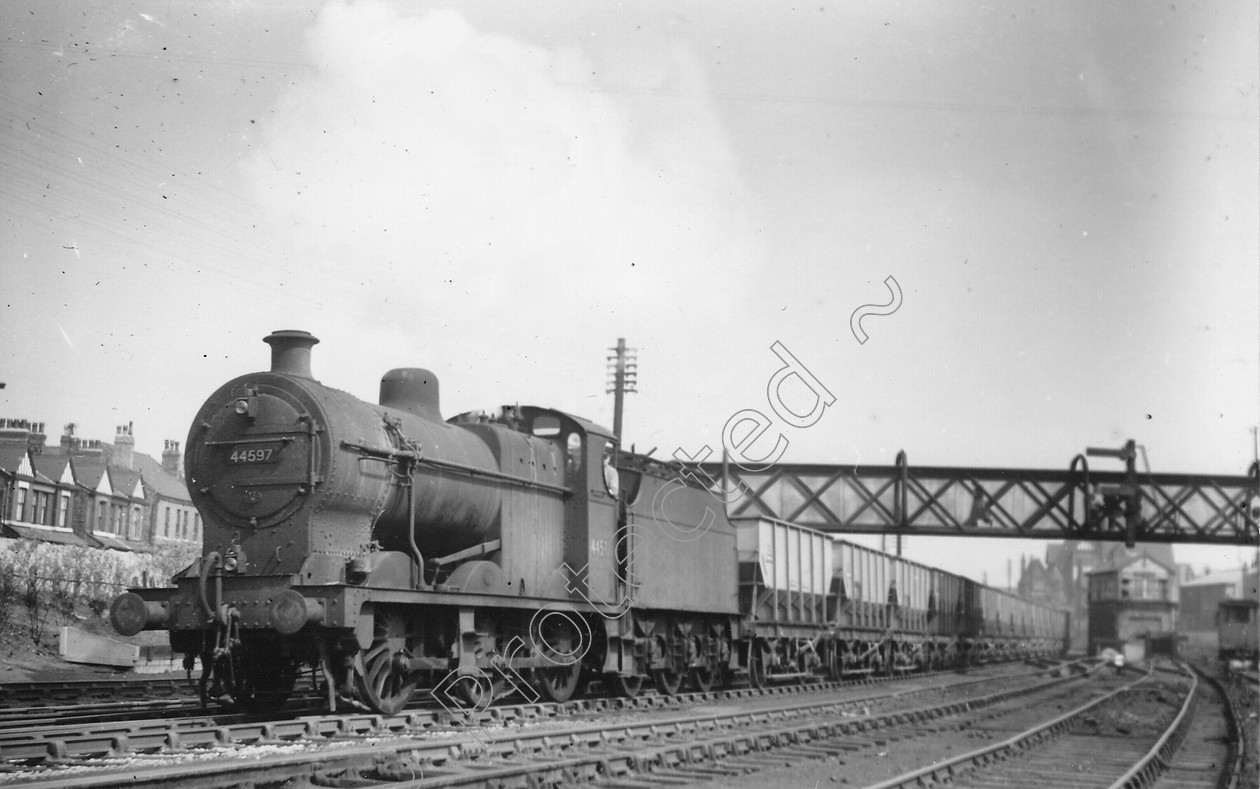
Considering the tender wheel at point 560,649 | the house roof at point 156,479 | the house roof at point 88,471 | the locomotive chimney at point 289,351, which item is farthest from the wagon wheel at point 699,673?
the house roof at point 156,479

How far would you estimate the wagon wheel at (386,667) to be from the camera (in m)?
12.0

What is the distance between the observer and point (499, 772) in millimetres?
8828

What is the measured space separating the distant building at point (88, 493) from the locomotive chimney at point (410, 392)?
17986 mm

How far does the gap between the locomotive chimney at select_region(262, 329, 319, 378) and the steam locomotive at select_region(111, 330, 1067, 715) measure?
2 cm

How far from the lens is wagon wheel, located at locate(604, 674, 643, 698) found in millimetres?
16981

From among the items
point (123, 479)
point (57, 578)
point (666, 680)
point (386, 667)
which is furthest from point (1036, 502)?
point (123, 479)

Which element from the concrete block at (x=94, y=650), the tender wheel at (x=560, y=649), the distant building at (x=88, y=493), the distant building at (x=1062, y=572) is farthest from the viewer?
the distant building at (x=1062, y=572)

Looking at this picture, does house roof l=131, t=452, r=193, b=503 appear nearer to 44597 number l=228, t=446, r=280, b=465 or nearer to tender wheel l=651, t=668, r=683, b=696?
tender wheel l=651, t=668, r=683, b=696

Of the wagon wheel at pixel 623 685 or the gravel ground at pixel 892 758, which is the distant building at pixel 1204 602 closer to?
the gravel ground at pixel 892 758

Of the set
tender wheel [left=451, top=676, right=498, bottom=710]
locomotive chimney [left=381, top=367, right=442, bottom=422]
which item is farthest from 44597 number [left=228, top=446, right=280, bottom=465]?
tender wheel [left=451, top=676, right=498, bottom=710]

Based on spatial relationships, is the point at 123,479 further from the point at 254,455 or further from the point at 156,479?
the point at 254,455

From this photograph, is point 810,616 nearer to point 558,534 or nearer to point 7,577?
point 558,534

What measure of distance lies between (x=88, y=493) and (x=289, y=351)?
81.3ft

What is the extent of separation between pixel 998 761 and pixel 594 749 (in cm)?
496
